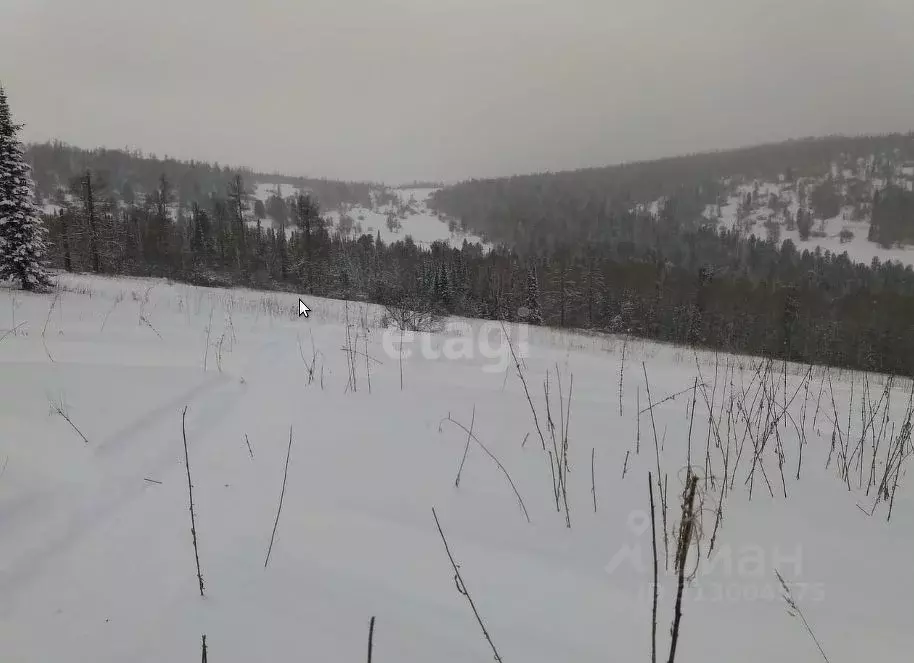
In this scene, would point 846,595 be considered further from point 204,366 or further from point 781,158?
point 781,158

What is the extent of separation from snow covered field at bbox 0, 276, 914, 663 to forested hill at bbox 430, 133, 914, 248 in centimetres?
10574

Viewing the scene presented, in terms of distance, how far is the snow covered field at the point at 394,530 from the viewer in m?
1.31

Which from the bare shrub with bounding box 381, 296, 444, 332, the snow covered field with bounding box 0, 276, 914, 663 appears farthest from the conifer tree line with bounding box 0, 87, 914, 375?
the snow covered field with bounding box 0, 276, 914, 663

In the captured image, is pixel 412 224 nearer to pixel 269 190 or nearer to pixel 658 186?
pixel 269 190

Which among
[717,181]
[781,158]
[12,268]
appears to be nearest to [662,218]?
[717,181]

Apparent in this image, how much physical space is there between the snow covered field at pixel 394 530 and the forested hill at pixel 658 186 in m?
106

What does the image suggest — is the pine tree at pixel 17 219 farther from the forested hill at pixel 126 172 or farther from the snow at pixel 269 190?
the snow at pixel 269 190

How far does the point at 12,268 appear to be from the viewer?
1129cm

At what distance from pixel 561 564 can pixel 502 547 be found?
227 mm

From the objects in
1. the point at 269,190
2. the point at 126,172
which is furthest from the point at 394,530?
the point at 269,190

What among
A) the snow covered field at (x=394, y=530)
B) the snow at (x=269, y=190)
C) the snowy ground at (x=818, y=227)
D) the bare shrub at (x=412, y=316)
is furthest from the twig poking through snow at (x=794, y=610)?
the snow at (x=269, y=190)

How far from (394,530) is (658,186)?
155869 millimetres

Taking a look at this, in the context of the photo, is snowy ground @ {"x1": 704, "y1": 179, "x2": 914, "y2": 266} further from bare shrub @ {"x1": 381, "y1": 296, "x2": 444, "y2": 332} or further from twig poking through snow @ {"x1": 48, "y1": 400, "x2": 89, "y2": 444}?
twig poking through snow @ {"x1": 48, "y1": 400, "x2": 89, "y2": 444}

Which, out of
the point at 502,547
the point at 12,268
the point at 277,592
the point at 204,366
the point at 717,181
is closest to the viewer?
the point at 277,592
